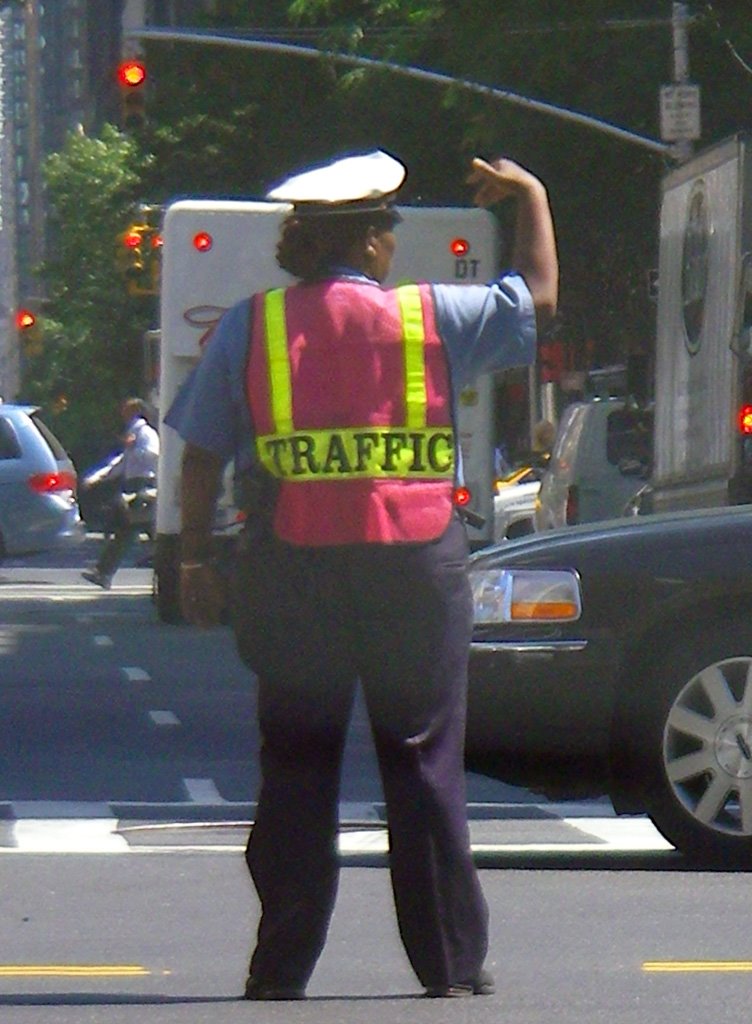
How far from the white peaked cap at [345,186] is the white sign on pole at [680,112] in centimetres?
2193

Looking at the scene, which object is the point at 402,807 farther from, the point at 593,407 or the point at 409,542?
the point at 593,407

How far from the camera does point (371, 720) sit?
6.10 m

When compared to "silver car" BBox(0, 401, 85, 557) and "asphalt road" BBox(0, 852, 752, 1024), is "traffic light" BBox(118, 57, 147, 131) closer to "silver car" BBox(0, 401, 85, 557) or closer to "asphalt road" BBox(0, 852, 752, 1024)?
"silver car" BBox(0, 401, 85, 557)

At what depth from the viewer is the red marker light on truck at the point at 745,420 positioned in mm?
14365

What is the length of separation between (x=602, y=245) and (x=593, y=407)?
33.8 feet

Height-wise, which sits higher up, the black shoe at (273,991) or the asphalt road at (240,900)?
the black shoe at (273,991)

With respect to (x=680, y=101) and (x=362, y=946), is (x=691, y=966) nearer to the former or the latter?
(x=362, y=946)

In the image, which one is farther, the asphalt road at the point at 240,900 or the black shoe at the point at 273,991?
the asphalt road at the point at 240,900

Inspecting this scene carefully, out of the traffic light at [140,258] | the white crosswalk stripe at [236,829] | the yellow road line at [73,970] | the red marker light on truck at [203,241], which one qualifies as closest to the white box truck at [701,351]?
the red marker light on truck at [203,241]

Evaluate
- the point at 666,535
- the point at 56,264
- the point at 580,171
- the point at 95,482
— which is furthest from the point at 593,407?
the point at 56,264

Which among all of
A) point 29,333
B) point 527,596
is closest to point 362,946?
point 527,596

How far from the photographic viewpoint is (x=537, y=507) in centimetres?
2608

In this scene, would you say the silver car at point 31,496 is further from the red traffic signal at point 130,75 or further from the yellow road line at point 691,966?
the yellow road line at point 691,966

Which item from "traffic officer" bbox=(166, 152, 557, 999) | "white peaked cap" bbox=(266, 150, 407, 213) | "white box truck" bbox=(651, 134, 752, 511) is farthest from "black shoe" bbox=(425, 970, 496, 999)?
"white box truck" bbox=(651, 134, 752, 511)
